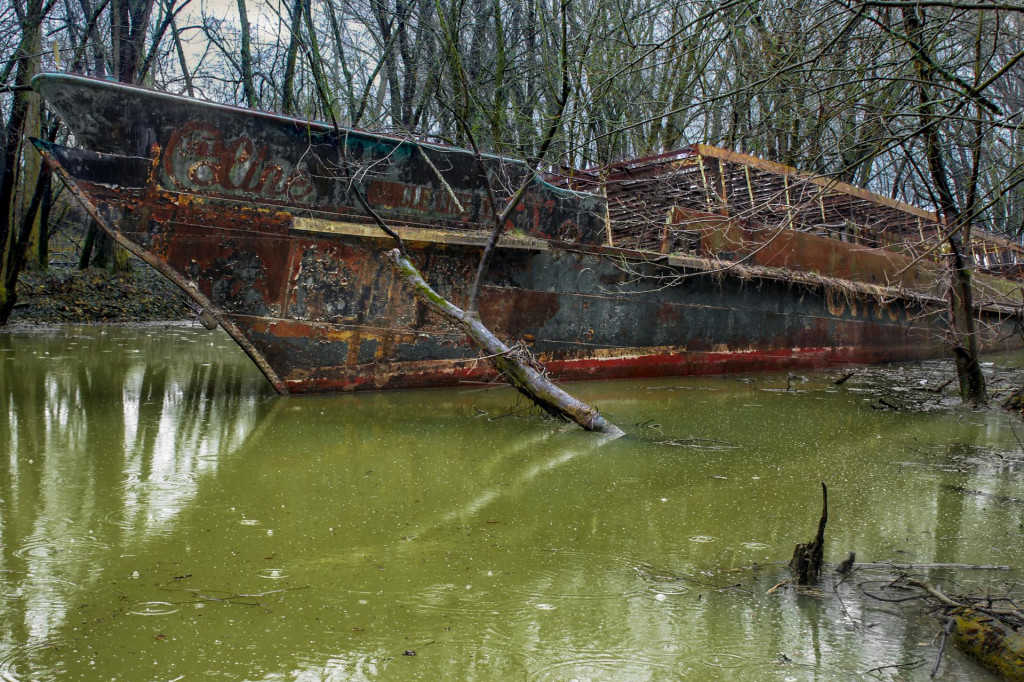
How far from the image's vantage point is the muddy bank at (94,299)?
13.5m

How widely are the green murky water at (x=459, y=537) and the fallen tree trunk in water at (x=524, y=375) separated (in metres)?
0.18

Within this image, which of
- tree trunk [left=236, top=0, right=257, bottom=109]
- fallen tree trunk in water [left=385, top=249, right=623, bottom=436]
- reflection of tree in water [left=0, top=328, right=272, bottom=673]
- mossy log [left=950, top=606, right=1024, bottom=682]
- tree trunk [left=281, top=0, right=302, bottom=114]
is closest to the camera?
mossy log [left=950, top=606, right=1024, bottom=682]

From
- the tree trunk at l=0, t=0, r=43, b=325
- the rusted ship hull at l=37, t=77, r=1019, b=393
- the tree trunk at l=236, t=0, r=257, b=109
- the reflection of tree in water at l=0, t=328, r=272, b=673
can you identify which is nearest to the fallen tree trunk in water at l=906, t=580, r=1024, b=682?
the reflection of tree in water at l=0, t=328, r=272, b=673

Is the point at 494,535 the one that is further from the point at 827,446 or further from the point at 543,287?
the point at 543,287

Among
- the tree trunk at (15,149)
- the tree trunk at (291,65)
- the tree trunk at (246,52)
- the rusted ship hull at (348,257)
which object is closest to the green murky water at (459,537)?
the rusted ship hull at (348,257)

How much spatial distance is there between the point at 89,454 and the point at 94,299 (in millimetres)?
11057

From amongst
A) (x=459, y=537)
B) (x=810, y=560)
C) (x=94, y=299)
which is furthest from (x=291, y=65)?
(x=810, y=560)

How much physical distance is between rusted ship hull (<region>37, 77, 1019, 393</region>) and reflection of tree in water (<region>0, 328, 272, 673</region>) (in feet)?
3.01

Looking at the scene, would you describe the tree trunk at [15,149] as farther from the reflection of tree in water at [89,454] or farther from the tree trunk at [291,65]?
the tree trunk at [291,65]

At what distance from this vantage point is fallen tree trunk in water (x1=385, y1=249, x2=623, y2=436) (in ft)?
20.4

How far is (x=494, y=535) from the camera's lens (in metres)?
3.77

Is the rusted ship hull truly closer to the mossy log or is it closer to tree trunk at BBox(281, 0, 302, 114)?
Result: the mossy log

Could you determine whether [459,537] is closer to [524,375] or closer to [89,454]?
[89,454]

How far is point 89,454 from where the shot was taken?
4934 millimetres
